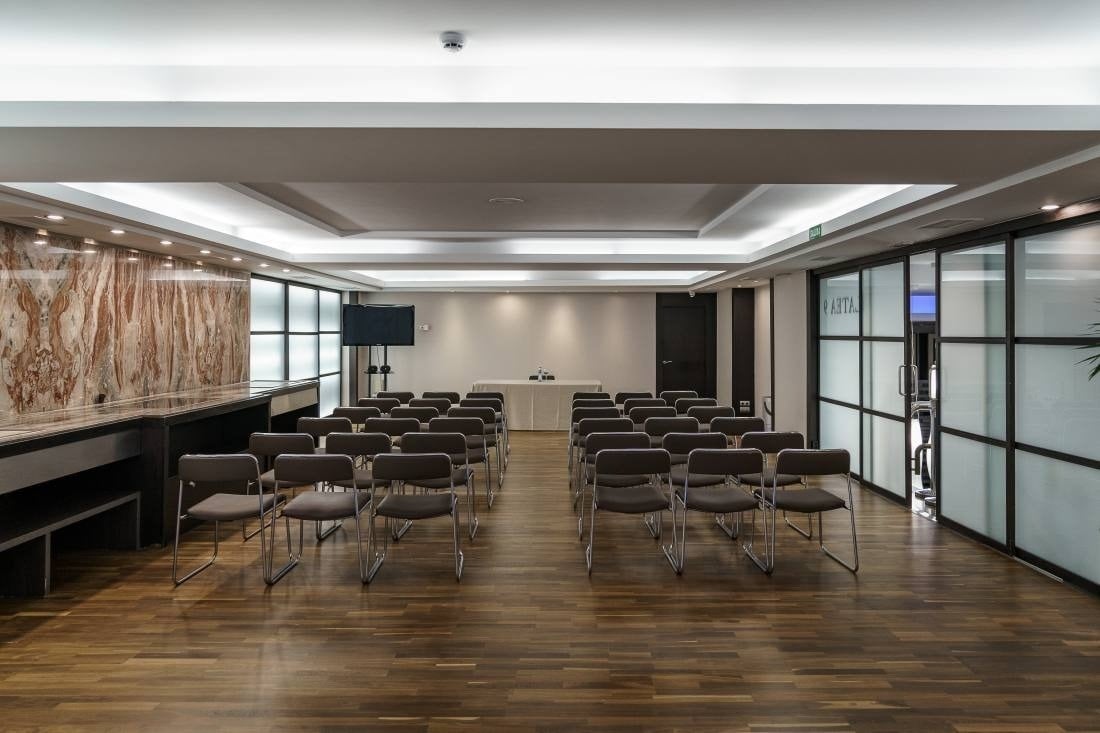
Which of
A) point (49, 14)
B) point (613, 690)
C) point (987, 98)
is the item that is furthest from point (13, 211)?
point (987, 98)

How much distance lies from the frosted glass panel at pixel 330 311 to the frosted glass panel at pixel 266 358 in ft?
6.40

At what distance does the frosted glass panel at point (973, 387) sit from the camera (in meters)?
5.56

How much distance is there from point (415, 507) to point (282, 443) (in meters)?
1.55

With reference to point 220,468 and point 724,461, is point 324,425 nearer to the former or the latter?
point 220,468

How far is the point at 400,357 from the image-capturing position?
14.8 m

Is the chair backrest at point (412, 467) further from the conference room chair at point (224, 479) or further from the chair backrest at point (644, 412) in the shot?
the chair backrest at point (644, 412)

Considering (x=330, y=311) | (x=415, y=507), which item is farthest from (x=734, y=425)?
(x=330, y=311)

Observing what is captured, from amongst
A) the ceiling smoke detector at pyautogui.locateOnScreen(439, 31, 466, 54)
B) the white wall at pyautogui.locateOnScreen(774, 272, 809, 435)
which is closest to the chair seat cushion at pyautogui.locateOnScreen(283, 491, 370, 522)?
the ceiling smoke detector at pyautogui.locateOnScreen(439, 31, 466, 54)

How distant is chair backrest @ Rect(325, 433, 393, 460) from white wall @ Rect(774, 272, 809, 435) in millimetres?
6198

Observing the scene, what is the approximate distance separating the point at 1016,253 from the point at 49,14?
21.0 feet

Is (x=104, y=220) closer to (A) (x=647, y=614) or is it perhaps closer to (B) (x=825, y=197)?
(A) (x=647, y=614)

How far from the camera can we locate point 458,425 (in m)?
6.78

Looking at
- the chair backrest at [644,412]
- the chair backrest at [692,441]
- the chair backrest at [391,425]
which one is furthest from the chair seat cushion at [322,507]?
the chair backrest at [644,412]

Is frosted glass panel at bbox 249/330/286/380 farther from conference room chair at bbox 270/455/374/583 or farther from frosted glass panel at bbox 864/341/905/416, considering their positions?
frosted glass panel at bbox 864/341/905/416
